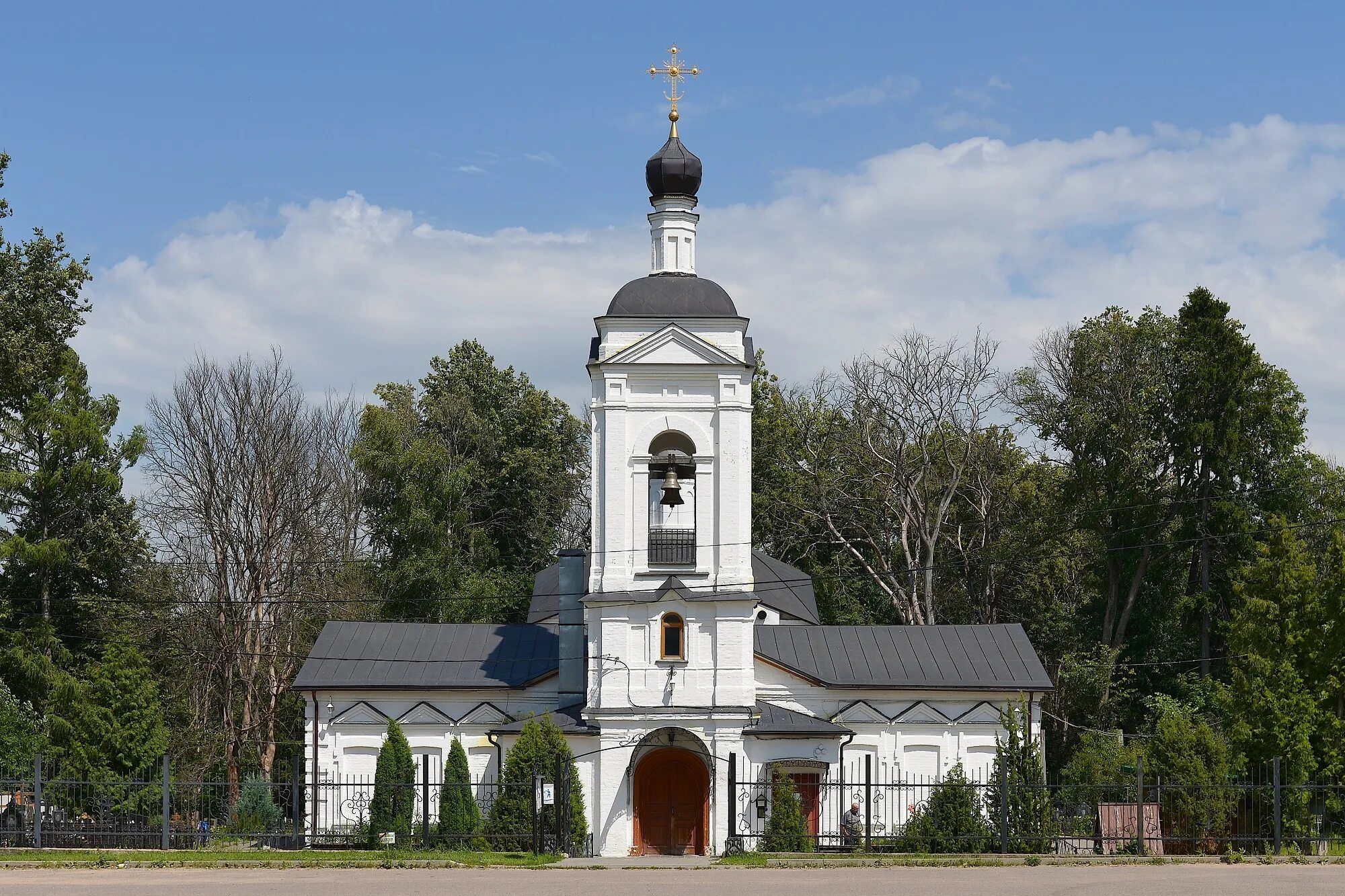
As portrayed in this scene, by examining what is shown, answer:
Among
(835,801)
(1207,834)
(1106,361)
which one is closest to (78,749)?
(835,801)

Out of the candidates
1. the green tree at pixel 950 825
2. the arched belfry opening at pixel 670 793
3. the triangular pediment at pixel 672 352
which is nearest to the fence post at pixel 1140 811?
the green tree at pixel 950 825

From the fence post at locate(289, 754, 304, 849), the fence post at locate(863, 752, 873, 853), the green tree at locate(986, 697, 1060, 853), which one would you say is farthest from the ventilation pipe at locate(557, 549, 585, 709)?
the green tree at locate(986, 697, 1060, 853)

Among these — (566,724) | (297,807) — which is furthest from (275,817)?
(566,724)

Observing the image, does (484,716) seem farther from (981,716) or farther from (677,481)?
(981,716)

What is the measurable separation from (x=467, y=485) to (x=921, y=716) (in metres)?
25.5

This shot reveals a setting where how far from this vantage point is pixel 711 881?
75.7 ft

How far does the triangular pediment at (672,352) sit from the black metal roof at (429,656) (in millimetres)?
7564

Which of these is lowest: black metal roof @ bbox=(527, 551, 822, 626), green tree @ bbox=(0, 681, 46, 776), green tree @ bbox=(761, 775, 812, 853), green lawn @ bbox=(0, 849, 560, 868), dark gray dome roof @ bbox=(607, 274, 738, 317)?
green lawn @ bbox=(0, 849, 560, 868)

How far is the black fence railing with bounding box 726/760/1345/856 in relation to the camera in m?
27.8

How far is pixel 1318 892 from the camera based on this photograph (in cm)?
2023

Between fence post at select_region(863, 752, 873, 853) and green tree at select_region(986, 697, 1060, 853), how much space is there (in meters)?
2.17

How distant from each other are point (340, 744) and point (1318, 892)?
21161 mm

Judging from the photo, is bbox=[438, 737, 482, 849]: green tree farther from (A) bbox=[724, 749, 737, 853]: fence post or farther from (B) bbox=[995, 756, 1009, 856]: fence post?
(B) bbox=[995, 756, 1009, 856]: fence post

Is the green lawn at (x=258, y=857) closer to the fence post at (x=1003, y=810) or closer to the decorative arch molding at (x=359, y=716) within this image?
the decorative arch molding at (x=359, y=716)
